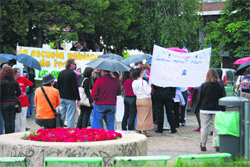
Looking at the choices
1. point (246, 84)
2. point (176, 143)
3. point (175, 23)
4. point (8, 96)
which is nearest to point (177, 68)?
point (246, 84)

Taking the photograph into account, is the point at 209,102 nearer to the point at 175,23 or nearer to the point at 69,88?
the point at 69,88

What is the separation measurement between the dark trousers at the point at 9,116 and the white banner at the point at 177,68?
3.97 m

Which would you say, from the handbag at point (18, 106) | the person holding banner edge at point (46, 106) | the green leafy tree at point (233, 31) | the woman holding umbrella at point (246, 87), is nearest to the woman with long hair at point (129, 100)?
the woman holding umbrella at point (246, 87)

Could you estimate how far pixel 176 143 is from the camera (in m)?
11.4

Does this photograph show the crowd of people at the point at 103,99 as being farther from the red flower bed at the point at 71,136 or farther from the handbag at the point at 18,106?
the red flower bed at the point at 71,136

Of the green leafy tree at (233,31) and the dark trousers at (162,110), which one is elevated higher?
the green leafy tree at (233,31)

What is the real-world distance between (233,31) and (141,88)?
23.5 meters

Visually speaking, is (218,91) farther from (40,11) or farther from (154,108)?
(40,11)

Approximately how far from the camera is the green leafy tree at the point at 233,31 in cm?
3396

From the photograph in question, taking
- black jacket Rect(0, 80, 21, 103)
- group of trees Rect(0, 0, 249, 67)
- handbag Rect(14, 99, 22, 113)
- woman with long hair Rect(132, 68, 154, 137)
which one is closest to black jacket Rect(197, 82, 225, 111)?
woman with long hair Rect(132, 68, 154, 137)

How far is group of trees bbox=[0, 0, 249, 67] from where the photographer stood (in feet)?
87.3

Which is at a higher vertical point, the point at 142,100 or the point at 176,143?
the point at 142,100

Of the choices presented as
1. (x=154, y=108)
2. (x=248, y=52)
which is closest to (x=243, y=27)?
(x=248, y=52)

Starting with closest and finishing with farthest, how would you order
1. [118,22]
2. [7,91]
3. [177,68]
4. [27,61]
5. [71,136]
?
[71,136] < [7,91] < [177,68] < [27,61] < [118,22]
